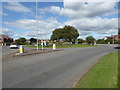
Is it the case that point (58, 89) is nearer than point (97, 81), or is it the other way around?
point (58, 89)

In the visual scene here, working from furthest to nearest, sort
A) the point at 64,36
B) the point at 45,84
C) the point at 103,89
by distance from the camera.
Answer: the point at 64,36 → the point at 45,84 → the point at 103,89

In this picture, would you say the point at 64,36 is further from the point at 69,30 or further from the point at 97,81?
the point at 97,81

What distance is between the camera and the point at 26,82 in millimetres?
4133

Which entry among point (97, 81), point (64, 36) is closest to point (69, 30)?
point (64, 36)

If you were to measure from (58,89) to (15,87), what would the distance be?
1548 millimetres

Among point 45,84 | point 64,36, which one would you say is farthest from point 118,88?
point 64,36

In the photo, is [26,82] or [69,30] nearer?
[26,82]

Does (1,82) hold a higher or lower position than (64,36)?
lower

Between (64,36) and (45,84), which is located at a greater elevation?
(64,36)

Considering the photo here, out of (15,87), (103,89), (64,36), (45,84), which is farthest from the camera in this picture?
(64,36)

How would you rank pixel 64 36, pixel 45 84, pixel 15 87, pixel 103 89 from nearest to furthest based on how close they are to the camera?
1. pixel 103 89
2. pixel 15 87
3. pixel 45 84
4. pixel 64 36

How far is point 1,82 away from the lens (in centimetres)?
414

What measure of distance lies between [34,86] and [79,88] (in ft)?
5.35

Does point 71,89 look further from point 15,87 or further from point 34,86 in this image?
point 15,87
